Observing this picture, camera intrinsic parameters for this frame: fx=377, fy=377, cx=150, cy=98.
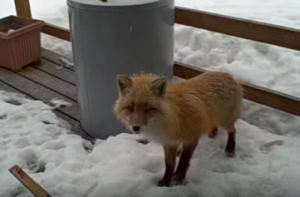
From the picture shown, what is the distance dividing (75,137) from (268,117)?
50.2 inches

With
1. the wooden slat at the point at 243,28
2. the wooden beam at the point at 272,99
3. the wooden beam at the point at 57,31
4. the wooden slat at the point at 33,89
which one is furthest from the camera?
the wooden beam at the point at 57,31

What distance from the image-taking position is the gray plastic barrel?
2.08 metres

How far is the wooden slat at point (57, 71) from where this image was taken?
10.5ft

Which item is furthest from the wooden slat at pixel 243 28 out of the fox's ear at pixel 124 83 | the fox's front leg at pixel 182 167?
the fox's ear at pixel 124 83

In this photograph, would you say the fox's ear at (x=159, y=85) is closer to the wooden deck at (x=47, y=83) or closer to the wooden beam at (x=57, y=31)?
the wooden deck at (x=47, y=83)

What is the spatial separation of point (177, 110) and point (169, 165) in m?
0.34

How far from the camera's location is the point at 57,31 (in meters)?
3.56

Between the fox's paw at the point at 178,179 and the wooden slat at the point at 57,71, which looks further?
the wooden slat at the point at 57,71

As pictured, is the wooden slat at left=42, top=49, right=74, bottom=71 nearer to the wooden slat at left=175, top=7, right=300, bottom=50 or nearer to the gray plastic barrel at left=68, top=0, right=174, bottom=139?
the gray plastic barrel at left=68, top=0, right=174, bottom=139

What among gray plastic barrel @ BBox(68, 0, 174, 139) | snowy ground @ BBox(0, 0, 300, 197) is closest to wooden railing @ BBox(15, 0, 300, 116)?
snowy ground @ BBox(0, 0, 300, 197)

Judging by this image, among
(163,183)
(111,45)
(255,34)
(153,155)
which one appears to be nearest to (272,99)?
(255,34)

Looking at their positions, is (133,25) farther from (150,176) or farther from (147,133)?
(150,176)

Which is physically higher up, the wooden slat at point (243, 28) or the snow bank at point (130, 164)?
the wooden slat at point (243, 28)

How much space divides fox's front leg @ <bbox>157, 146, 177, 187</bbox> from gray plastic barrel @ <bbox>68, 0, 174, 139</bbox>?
1.88ft
